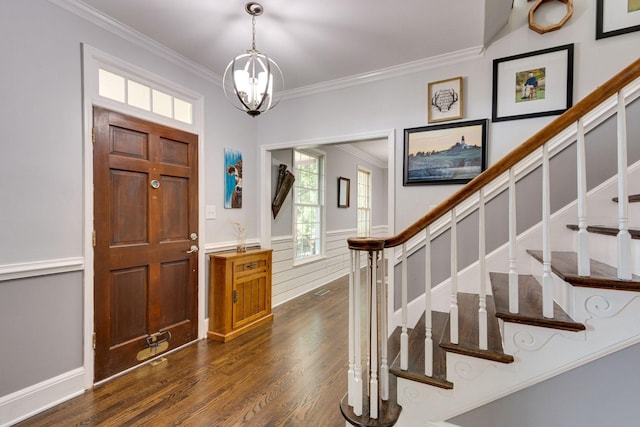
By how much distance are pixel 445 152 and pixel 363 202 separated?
179 inches

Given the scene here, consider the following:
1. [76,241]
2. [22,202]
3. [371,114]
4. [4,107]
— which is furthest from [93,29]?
[371,114]

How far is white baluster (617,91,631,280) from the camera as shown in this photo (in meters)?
1.16

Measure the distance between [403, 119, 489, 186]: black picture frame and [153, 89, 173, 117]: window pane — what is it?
88.0 inches

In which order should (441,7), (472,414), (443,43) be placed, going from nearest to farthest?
1. (472,414)
2. (441,7)
3. (443,43)

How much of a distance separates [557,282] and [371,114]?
7.09 ft

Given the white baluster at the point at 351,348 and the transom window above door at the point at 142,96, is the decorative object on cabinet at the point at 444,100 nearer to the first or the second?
the white baluster at the point at 351,348

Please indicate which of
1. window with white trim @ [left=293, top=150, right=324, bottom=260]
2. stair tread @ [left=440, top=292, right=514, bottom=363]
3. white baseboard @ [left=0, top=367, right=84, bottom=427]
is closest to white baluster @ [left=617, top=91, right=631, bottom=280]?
stair tread @ [left=440, top=292, right=514, bottom=363]

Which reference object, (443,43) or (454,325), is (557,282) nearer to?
(454,325)

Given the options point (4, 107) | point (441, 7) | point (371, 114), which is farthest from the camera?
point (371, 114)

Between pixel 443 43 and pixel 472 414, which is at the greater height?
pixel 443 43

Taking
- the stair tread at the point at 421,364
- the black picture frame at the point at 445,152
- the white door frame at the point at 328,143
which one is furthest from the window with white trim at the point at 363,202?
the stair tread at the point at 421,364

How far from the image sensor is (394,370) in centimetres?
157

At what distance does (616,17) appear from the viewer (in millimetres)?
2125

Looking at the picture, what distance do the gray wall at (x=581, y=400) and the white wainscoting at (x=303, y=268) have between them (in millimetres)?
2964
